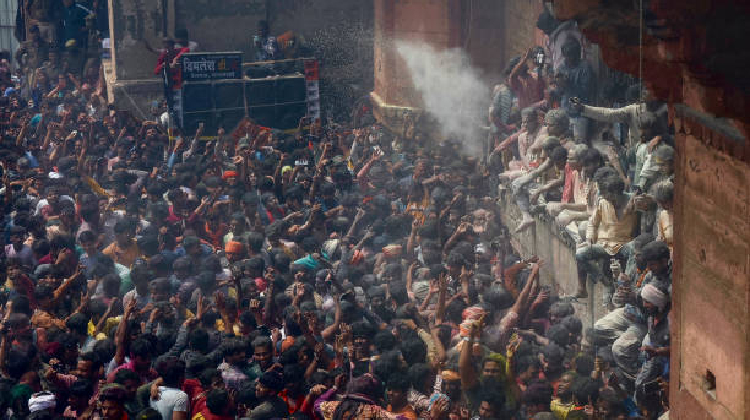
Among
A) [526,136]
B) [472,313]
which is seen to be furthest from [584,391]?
[526,136]

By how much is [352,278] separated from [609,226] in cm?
238

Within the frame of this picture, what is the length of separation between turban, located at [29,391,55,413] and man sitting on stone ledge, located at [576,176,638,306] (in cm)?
493

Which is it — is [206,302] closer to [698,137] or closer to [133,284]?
[133,284]

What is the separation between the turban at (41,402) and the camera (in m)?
7.77

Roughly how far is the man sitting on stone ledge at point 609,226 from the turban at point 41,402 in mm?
4927

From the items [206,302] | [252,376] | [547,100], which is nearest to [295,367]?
[252,376]

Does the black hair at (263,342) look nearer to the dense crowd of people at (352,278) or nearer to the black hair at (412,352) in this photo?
the dense crowd of people at (352,278)

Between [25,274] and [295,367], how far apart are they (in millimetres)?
3891

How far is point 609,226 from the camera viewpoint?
10.3 metres

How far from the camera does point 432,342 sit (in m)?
8.80

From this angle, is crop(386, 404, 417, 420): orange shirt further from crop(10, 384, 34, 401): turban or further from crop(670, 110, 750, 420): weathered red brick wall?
crop(10, 384, 34, 401): turban

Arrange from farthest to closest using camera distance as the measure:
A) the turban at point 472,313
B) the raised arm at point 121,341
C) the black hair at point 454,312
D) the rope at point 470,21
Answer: the rope at point 470,21 → the black hair at point 454,312 → the turban at point 472,313 → the raised arm at point 121,341

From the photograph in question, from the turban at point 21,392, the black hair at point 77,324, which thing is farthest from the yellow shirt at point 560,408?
the black hair at point 77,324

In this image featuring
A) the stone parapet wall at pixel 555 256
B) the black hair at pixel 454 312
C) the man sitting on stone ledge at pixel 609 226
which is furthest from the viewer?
the stone parapet wall at pixel 555 256
